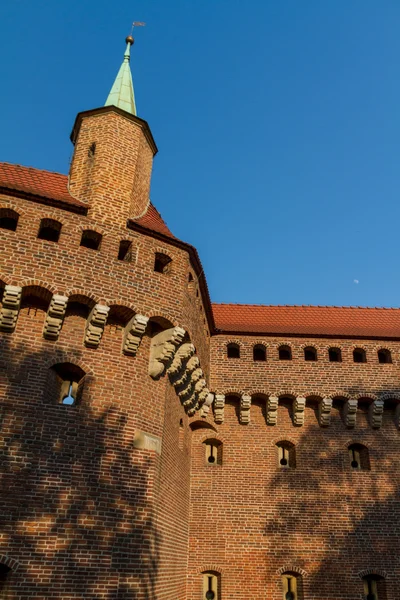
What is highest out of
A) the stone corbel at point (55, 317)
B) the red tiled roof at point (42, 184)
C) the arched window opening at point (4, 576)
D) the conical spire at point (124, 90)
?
the conical spire at point (124, 90)

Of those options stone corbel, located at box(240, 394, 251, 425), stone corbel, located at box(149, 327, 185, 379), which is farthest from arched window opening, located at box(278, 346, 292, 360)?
stone corbel, located at box(149, 327, 185, 379)

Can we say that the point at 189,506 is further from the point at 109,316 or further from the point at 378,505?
the point at 109,316

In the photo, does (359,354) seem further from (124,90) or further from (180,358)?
(124,90)

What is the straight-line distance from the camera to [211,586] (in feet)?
44.0

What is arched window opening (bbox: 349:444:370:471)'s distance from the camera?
1498 cm

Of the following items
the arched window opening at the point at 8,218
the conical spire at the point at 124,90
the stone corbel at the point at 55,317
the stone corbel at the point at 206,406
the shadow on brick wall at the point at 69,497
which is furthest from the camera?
the stone corbel at the point at 206,406

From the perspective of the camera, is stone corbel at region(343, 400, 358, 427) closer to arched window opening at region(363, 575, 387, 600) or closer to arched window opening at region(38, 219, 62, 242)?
arched window opening at region(363, 575, 387, 600)

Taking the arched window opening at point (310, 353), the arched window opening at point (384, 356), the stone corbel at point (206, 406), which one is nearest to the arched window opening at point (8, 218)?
the stone corbel at point (206, 406)

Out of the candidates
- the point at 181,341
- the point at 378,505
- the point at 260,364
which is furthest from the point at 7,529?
the point at 378,505

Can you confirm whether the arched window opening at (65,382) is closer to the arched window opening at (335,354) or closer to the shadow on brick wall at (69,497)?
the shadow on brick wall at (69,497)

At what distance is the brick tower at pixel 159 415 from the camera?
8.81 m

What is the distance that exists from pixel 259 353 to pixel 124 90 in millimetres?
9723

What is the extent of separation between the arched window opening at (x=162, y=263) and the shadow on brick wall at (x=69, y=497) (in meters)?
3.75

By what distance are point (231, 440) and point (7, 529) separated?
26.3ft
